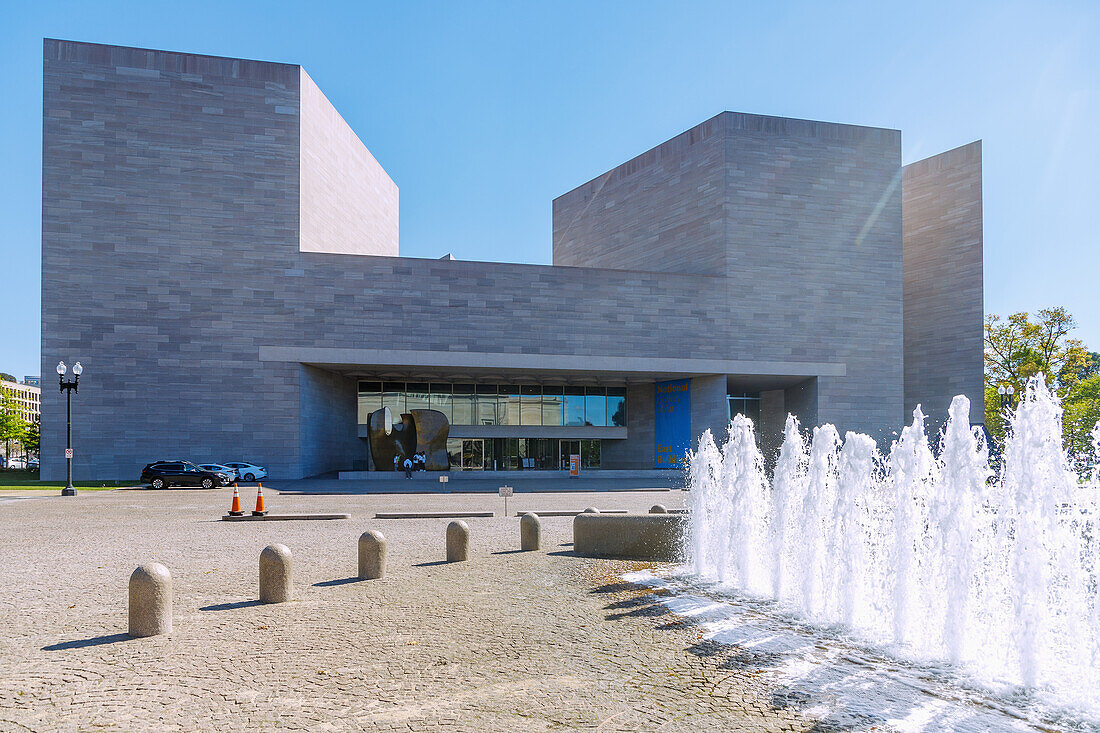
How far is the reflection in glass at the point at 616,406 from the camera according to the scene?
50250 mm

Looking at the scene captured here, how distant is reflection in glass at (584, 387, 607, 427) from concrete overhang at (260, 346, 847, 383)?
3270 millimetres

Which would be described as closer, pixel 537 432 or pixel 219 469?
pixel 219 469

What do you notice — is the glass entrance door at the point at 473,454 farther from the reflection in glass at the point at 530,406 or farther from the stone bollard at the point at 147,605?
the stone bollard at the point at 147,605

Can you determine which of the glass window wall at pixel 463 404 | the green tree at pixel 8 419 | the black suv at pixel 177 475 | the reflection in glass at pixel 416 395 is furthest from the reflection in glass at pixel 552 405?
the green tree at pixel 8 419

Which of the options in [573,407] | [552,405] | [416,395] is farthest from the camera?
[573,407]

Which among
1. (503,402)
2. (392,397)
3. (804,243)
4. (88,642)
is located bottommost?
(88,642)

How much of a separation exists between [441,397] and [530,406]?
19.3 feet

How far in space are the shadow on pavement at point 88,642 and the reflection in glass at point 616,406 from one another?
144 feet

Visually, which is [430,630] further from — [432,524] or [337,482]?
[337,482]

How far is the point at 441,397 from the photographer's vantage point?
47594 mm

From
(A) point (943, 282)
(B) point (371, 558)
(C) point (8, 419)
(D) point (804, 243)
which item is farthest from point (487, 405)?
(C) point (8, 419)

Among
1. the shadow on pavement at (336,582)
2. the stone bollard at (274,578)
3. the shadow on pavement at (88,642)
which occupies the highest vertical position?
the stone bollard at (274,578)

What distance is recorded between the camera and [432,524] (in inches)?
655

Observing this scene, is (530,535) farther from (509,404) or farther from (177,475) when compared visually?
(509,404)
